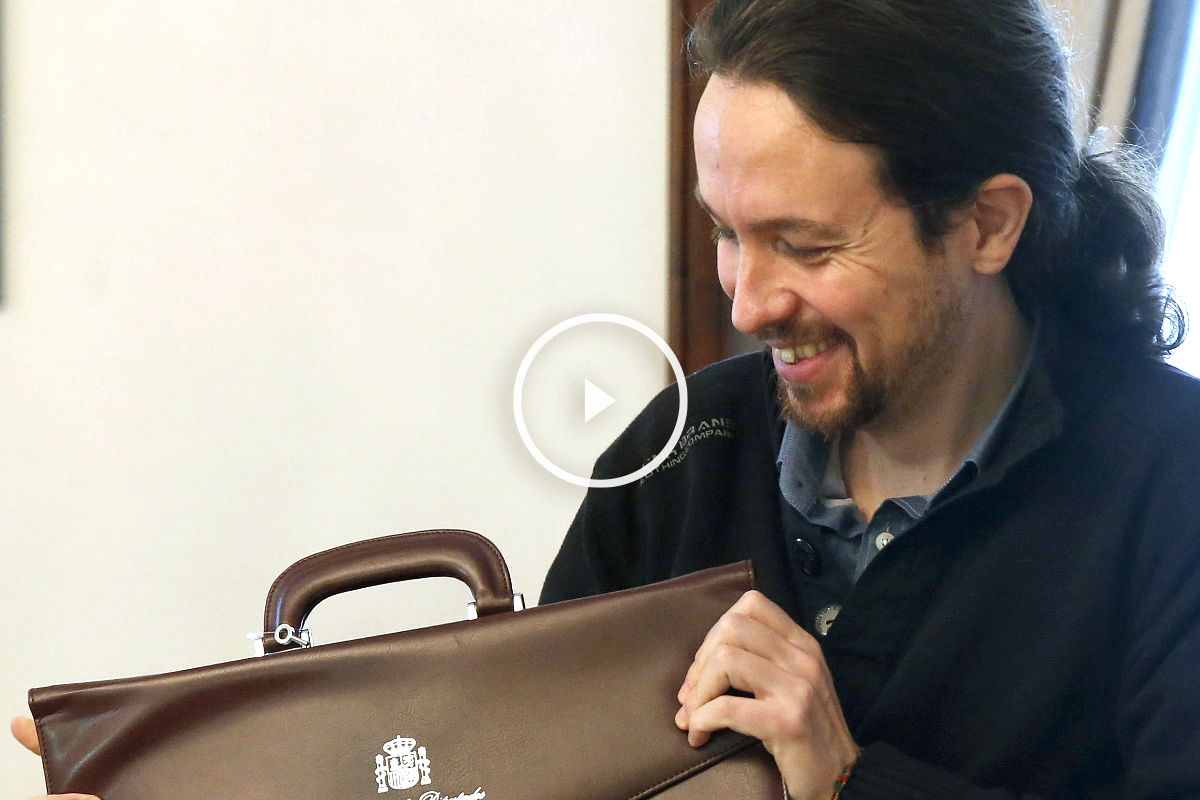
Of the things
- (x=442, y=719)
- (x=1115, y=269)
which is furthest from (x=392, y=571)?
(x=1115, y=269)

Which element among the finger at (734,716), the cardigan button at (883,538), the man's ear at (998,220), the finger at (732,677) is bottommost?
the finger at (734,716)

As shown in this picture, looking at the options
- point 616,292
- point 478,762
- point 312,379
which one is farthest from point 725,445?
point 312,379

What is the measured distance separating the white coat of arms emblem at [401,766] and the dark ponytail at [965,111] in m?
0.50

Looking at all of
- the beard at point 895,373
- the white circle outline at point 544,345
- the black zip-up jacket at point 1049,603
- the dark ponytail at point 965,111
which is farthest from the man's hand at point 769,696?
the white circle outline at point 544,345

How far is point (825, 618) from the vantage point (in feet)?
2.85

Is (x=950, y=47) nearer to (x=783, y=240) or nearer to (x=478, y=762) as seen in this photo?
(x=783, y=240)

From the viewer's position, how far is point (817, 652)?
2.34ft

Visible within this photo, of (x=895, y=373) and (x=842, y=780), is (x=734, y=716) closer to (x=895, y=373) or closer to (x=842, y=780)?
(x=842, y=780)

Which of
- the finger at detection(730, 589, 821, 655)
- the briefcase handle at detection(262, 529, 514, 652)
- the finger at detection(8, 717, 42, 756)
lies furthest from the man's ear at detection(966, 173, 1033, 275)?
the finger at detection(8, 717, 42, 756)

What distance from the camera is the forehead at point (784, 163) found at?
779 millimetres

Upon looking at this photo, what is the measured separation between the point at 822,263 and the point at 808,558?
243mm

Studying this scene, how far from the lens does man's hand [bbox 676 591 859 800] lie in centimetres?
67

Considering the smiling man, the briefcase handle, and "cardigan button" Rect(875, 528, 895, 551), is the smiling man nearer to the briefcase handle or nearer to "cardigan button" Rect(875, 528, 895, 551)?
"cardigan button" Rect(875, 528, 895, 551)
